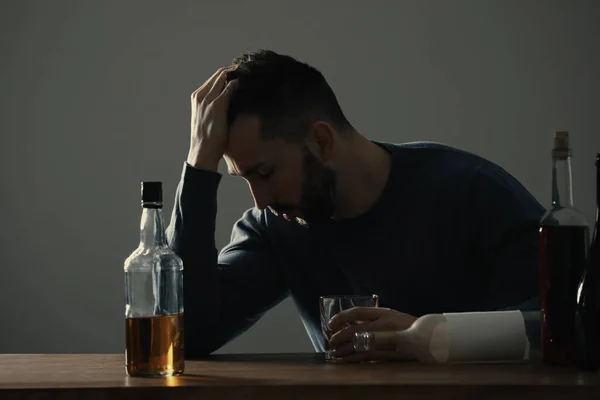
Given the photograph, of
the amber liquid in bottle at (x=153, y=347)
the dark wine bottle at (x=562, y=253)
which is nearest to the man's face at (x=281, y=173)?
the amber liquid in bottle at (x=153, y=347)

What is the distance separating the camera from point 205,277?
157 centimetres

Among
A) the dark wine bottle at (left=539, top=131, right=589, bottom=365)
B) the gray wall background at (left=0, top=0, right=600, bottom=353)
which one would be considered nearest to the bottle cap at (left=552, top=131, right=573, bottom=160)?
the dark wine bottle at (left=539, top=131, right=589, bottom=365)

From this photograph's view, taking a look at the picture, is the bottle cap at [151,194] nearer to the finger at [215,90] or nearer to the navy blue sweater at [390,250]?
the navy blue sweater at [390,250]

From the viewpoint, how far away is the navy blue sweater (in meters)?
1.54

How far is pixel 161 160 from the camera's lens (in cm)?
383

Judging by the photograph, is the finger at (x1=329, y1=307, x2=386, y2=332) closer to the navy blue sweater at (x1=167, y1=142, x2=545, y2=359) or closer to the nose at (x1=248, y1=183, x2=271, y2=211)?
the navy blue sweater at (x1=167, y1=142, x2=545, y2=359)

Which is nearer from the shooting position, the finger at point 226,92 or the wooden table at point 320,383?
the wooden table at point 320,383

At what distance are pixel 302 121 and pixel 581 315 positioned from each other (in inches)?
32.1

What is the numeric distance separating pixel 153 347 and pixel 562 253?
499 millimetres

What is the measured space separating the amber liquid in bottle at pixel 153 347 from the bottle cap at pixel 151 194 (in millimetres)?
140

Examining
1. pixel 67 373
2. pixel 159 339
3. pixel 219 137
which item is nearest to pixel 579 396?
pixel 159 339

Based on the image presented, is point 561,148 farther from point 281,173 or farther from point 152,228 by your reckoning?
point 281,173

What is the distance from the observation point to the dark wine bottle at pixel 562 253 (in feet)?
3.40

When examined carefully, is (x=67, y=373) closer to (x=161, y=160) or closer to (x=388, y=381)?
(x=388, y=381)
